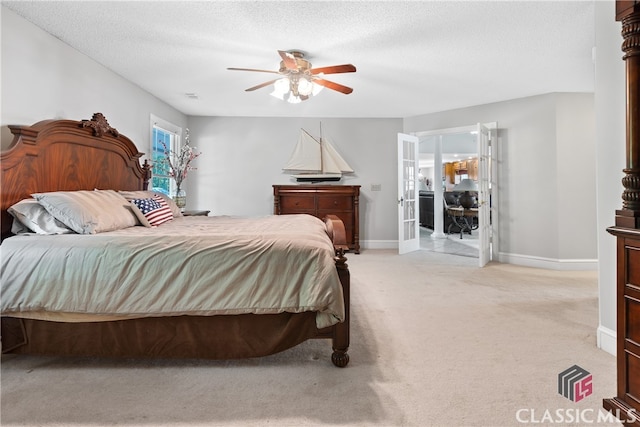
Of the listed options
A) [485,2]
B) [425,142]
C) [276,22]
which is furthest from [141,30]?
[425,142]

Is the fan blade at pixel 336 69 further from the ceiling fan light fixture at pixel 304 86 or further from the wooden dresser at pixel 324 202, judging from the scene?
the wooden dresser at pixel 324 202

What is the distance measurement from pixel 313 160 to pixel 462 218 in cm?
506

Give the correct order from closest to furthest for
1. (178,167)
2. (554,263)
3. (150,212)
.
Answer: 1. (150,212)
2. (554,263)
3. (178,167)

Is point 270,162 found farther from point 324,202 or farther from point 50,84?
point 50,84

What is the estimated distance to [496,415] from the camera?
1.44m

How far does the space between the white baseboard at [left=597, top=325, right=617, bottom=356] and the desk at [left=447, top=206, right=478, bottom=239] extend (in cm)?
592

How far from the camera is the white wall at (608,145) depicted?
1.92 meters

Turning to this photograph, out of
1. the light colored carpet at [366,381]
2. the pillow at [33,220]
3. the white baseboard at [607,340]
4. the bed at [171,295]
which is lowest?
the light colored carpet at [366,381]

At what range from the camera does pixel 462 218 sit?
869 cm

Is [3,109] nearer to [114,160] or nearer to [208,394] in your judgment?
[114,160]

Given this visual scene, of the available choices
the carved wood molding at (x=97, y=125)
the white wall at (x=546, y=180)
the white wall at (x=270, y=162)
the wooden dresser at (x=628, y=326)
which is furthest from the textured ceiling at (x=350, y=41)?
the wooden dresser at (x=628, y=326)

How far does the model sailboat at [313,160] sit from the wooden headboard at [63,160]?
267 centimetres

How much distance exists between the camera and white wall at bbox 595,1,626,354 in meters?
1.92

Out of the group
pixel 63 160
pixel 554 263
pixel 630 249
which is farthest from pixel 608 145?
pixel 63 160
